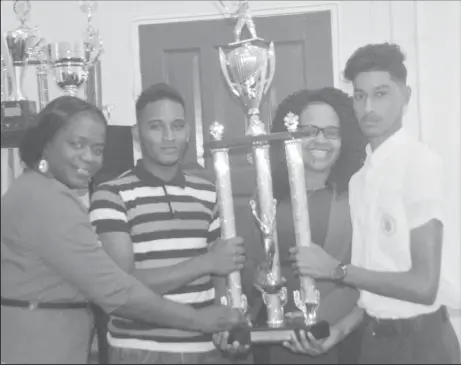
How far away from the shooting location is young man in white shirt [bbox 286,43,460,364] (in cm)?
130

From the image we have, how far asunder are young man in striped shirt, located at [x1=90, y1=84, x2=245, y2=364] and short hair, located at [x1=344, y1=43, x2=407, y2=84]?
36cm

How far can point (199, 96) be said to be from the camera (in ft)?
5.64

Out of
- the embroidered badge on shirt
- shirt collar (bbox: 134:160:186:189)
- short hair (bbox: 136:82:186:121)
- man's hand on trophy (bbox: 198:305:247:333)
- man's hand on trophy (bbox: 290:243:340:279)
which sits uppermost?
short hair (bbox: 136:82:186:121)

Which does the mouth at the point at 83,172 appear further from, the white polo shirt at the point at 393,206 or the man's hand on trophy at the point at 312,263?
the white polo shirt at the point at 393,206

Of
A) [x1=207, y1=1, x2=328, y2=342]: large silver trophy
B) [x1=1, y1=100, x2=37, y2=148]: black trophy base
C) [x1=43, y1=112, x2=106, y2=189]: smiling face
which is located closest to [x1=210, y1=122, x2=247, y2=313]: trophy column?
[x1=207, y1=1, x2=328, y2=342]: large silver trophy

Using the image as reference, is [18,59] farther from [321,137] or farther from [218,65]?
[321,137]

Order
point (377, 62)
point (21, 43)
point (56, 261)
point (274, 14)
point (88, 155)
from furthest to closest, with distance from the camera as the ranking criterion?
point (274, 14)
point (21, 43)
point (377, 62)
point (88, 155)
point (56, 261)

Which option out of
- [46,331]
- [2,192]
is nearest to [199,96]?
[2,192]

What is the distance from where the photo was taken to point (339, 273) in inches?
53.2

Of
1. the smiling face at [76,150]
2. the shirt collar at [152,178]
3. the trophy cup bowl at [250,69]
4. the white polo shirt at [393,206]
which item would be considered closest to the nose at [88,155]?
the smiling face at [76,150]

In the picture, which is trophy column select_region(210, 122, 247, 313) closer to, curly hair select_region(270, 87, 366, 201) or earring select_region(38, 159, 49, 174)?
curly hair select_region(270, 87, 366, 201)

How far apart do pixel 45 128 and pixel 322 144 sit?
0.56 meters

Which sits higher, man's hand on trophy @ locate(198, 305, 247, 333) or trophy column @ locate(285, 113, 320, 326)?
trophy column @ locate(285, 113, 320, 326)

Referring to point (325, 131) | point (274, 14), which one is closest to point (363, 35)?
point (274, 14)
